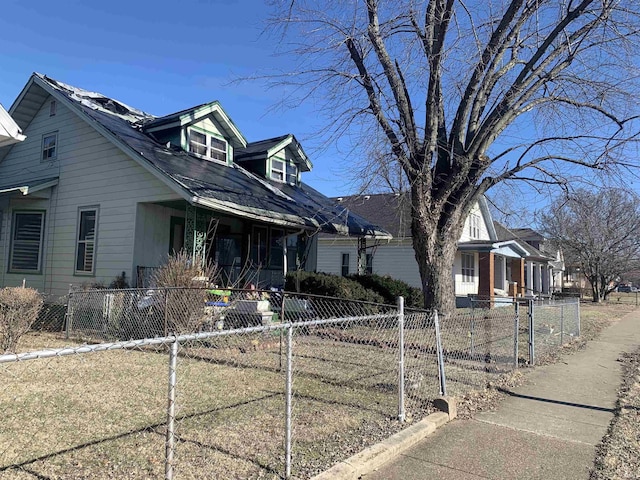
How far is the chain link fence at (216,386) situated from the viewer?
3.80 meters

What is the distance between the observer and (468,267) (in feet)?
83.9

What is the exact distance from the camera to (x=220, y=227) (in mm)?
13984

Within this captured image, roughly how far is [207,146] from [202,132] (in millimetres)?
458

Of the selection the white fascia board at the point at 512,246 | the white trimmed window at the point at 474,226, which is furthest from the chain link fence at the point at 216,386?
the white trimmed window at the point at 474,226

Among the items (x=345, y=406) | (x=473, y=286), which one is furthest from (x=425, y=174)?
(x=473, y=286)

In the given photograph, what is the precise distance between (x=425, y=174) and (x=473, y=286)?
1614 centimetres

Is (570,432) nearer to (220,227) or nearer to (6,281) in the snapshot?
(220,227)

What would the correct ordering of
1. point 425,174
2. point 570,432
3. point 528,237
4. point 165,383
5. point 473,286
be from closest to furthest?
point 570,432, point 165,383, point 425,174, point 473,286, point 528,237

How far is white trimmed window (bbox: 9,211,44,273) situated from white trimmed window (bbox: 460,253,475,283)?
18.6 metres

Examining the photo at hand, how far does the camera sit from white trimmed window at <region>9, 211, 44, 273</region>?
14234mm

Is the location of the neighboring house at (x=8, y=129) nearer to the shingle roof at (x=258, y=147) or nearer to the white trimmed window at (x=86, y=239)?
the white trimmed window at (x=86, y=239)

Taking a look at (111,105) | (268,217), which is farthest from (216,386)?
(111,105)

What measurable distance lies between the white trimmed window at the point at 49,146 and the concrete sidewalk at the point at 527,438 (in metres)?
14.0

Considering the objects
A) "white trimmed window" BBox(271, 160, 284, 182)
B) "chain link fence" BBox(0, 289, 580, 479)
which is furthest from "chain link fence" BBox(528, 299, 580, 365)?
"white trimmed window" BBox(271, 160, 284, 182)
